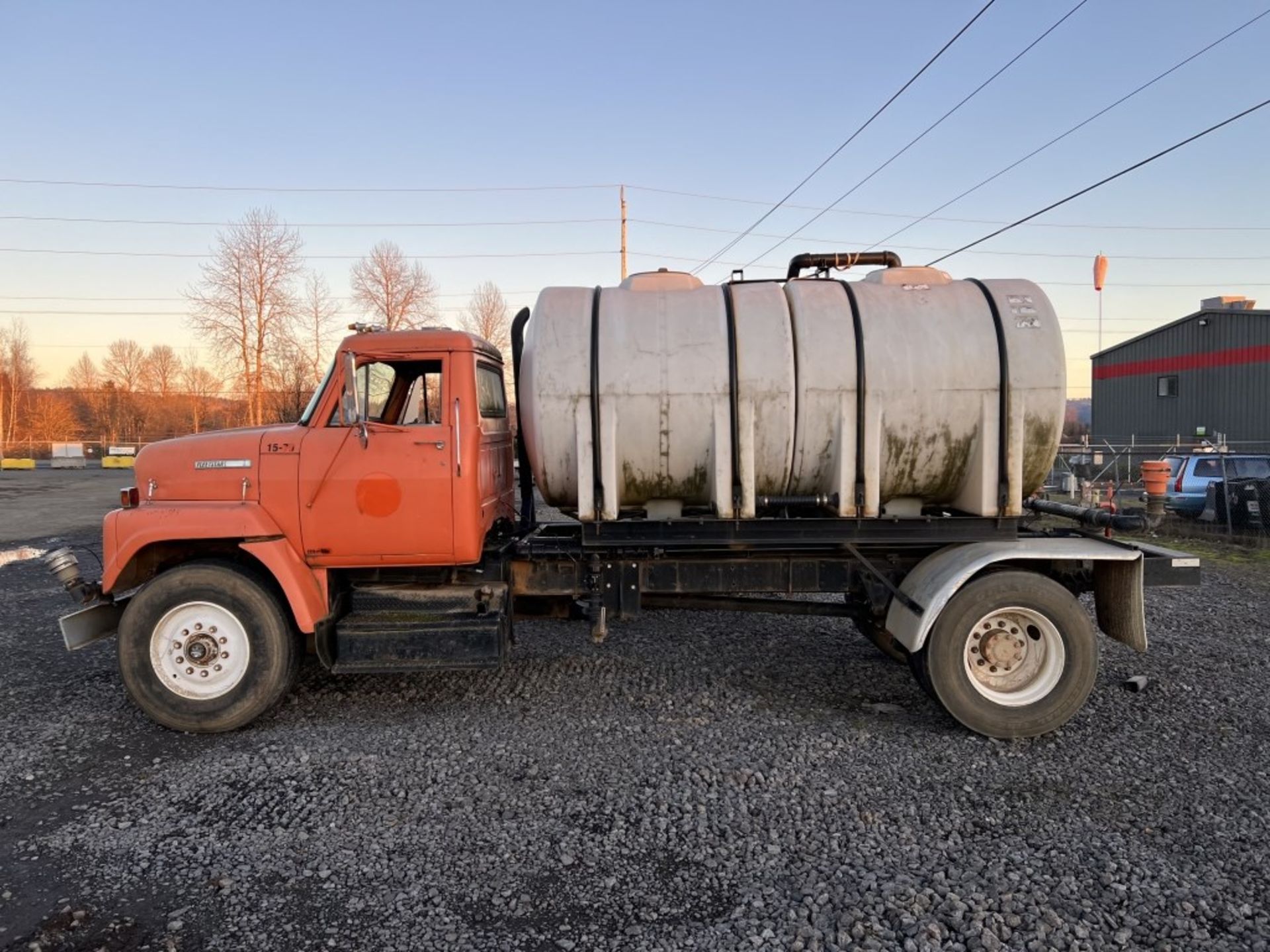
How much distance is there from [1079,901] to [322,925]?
Result: 3096mm

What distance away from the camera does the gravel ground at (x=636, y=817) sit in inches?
118

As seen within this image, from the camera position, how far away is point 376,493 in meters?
4.95

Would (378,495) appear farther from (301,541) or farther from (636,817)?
(636,817)

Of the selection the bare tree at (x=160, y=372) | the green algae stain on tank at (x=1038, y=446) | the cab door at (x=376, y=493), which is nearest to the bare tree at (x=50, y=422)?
the bare tree at (x=160, y=372)

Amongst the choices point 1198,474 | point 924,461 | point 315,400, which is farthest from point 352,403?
point 1198,474

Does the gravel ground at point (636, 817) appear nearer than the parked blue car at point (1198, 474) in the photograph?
Yes

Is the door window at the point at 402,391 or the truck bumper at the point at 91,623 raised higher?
the door window at the point at 402,391

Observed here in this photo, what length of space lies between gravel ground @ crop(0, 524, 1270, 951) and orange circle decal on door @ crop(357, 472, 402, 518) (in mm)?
1442

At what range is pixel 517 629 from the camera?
7.39 m

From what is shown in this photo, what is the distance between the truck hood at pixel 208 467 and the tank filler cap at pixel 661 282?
251 cm

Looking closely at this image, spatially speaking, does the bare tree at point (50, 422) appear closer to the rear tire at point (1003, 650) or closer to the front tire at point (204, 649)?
the front tire at point (204, 649)

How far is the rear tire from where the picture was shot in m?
4.71

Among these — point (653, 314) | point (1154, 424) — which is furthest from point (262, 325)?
point (1154, 424)

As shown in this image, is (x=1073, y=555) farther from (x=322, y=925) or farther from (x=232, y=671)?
(x=232, y=671)
